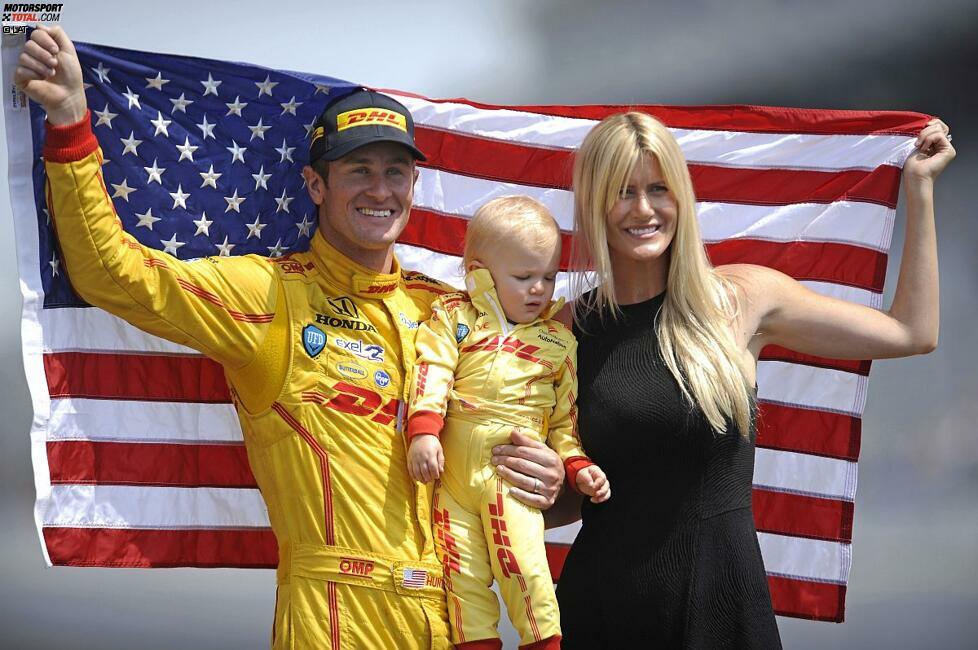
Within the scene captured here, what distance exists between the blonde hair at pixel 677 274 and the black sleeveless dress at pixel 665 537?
0.28 feet

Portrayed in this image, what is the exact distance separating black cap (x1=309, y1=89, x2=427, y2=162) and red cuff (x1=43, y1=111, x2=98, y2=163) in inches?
32.0

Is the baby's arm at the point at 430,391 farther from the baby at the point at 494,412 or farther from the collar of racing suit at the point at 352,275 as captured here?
the collar of racing suit at the point at 352,275

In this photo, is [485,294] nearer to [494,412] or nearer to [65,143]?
[494,412]

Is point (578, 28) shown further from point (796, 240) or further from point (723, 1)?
point (796, 240)

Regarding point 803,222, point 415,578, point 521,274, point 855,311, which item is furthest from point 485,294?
point 803,222

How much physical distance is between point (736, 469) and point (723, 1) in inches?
347

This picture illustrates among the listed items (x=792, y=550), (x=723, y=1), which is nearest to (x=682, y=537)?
(x=792, y=550)

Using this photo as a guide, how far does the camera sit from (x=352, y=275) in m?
3.41

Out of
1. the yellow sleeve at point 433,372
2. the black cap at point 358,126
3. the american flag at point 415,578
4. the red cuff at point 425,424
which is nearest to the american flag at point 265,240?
the black cap at point 358,126

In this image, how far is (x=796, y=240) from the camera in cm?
466

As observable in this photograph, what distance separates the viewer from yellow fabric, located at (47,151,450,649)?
303 centimetres

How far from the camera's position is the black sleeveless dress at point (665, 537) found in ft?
10.2

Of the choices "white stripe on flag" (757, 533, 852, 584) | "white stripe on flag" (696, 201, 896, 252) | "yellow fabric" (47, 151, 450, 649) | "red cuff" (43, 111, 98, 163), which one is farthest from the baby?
"white stripe on flag" (757, 533, 852, 584)

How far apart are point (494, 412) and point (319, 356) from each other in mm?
609
